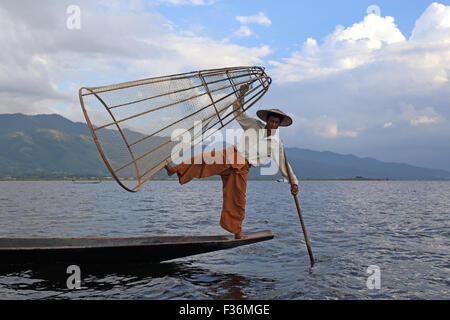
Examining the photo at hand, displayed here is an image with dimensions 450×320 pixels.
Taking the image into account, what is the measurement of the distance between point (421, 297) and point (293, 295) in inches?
96.9

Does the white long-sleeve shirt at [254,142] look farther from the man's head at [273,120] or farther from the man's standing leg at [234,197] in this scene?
the man's standing leg at [234,197]

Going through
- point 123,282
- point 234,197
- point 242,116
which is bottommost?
point 123,282

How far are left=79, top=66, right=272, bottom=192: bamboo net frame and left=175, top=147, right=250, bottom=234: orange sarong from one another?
438mm

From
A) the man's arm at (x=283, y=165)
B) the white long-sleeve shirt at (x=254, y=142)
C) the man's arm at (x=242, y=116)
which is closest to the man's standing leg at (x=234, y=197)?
the white long-sleeve shirt at (x=254, y=142)

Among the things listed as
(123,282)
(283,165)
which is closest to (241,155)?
(283,165)

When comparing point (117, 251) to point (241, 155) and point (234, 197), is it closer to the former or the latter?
point (234, 197)

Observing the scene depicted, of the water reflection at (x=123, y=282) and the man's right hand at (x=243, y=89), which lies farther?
the man's right hand at (x=243, y=89)

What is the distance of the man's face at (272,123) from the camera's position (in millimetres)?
6873

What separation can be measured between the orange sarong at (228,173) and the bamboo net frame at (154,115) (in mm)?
438

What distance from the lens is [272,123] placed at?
689cm

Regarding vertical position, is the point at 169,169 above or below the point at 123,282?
above

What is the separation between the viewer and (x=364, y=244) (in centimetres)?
1218

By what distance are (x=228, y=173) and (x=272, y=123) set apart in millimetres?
1284
